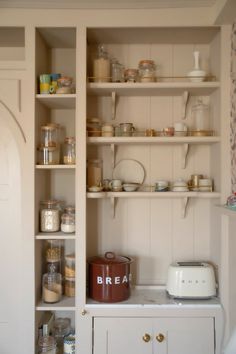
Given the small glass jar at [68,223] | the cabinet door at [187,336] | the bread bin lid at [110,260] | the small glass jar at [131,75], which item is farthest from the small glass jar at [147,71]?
the cabinet door at [187,336]

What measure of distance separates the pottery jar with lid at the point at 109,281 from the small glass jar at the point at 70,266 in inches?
4.5

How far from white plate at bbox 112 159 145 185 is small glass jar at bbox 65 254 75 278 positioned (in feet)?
1.75

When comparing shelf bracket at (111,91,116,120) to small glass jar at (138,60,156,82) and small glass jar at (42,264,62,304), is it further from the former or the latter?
small glass jar at (42,264,62,304)

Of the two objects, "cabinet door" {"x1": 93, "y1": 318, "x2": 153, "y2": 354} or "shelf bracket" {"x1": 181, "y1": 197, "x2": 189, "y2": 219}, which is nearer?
"cabinet door" {"x1": 93, "y1": 318, "x2": 153, "y2": 354}

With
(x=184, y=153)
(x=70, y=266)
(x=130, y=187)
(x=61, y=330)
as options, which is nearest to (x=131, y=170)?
(x=130, y=187)


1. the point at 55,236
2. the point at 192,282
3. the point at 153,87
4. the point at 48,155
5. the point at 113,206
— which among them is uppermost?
the point at 153,87

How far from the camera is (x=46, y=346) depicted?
185cm

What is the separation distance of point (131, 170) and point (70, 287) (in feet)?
2.47

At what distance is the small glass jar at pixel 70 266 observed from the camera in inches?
74.7

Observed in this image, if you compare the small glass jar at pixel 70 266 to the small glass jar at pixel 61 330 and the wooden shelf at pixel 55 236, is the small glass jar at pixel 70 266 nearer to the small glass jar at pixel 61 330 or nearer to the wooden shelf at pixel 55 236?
the wooden shelf at pixel 55 236

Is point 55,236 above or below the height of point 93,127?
below

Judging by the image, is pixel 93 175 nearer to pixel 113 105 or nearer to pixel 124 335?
pixel 113 105

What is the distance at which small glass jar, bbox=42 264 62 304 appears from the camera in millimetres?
1832

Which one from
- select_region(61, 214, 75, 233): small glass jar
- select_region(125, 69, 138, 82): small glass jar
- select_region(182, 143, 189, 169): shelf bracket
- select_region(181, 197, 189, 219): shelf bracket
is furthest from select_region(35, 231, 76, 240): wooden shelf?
select_region(125, 69, 138, 82): small glass jar
